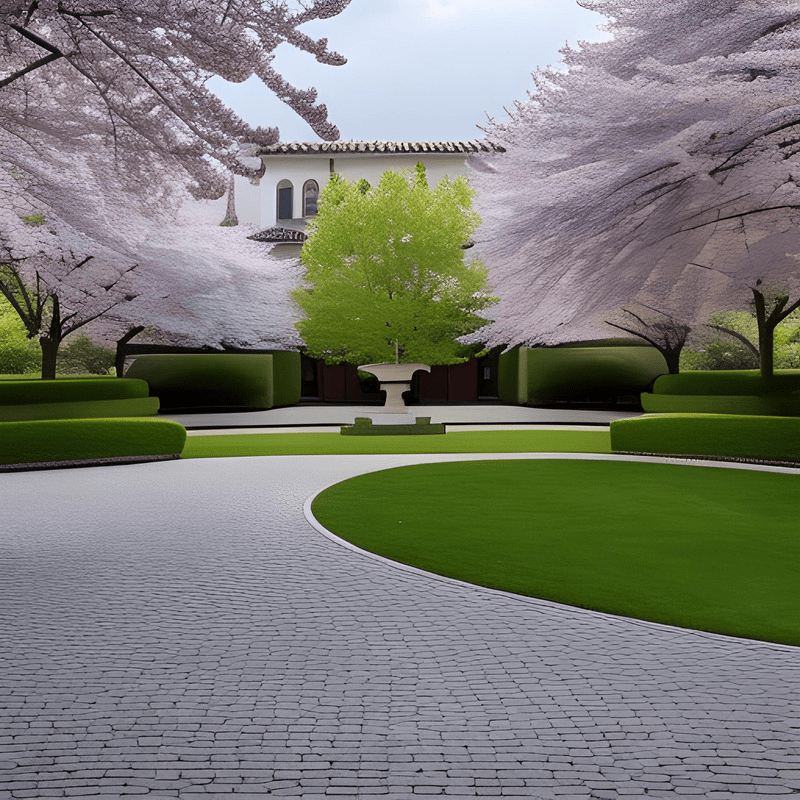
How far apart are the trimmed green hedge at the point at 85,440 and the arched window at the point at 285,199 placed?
110 ft

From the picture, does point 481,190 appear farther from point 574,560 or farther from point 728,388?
point 728,388

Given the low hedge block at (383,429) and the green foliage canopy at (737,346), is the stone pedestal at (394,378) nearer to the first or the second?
the low hedge block at (383,429)

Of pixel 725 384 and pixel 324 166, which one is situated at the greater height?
pixel 324 166

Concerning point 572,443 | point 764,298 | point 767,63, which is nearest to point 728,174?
point 767,63

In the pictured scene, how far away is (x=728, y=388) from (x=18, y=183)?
19737 mm

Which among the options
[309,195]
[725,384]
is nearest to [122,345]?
[309,195]

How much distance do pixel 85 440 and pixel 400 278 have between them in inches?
601

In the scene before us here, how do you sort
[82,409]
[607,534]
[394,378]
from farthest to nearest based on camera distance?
[394,378], [82,409], [607,534]

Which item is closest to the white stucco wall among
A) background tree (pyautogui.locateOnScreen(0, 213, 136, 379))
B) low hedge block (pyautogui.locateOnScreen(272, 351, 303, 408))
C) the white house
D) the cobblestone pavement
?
the white house

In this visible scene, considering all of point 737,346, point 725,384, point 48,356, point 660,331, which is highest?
point 660,331

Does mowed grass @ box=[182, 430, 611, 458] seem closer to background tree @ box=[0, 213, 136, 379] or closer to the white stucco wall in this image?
background tree @ box=[0, 213, 136, 379]

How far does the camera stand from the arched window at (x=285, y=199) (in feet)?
159

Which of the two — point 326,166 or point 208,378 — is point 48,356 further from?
point 326,166

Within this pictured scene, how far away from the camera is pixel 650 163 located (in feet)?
41.3
